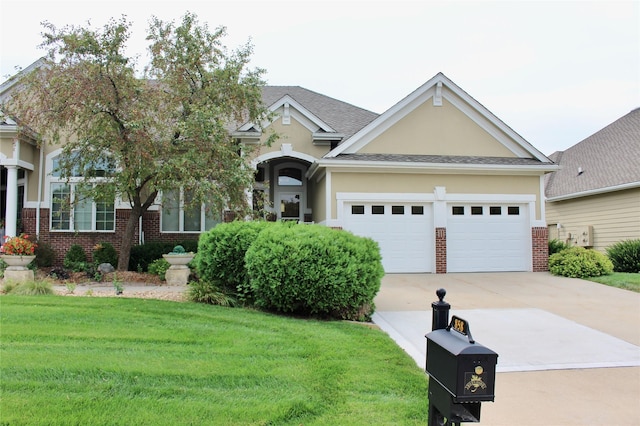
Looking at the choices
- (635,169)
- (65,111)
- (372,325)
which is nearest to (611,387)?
(372,325)

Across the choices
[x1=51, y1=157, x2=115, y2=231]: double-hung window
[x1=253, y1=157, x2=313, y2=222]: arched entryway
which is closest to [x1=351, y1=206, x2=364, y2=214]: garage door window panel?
[x1=253, y1=157, x2=313, y2=222]: arched entryway

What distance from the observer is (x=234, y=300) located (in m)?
8.91

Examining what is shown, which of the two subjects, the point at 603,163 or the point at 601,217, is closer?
the point at 601,217

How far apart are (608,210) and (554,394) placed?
1681 centimetres

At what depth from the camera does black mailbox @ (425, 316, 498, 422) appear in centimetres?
197

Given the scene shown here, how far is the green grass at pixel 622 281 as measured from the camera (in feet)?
38.9

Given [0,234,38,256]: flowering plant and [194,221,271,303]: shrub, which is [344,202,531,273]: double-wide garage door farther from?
[0,234,38,256]: flowering plant

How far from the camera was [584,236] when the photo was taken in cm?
1959

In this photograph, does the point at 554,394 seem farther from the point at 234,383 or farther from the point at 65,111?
the point at 65,111

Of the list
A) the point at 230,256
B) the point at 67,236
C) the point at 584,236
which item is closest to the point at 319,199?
the point at 230,256

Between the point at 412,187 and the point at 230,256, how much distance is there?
8170 millimetres

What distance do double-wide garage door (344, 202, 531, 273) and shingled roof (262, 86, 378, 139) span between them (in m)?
3.85

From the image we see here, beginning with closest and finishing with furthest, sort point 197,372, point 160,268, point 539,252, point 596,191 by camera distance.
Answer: point 197,372 < point 160,268 < point 539,252 < point 596,191

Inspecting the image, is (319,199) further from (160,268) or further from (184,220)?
(160,268)
